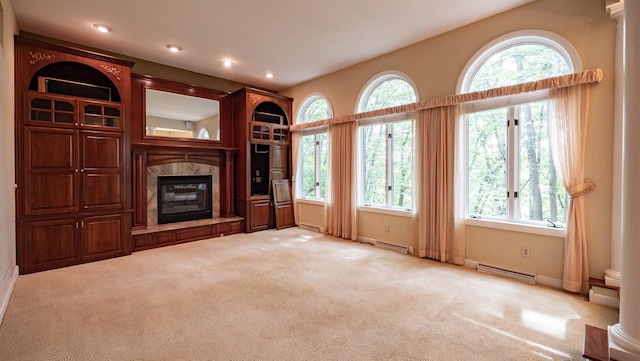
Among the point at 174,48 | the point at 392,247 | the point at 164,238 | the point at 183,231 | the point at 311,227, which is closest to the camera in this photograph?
the point at 174,48

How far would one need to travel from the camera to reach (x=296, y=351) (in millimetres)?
2064

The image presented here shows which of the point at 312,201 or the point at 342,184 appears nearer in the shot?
the point at 342,184

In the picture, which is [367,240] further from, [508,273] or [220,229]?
[220,229]

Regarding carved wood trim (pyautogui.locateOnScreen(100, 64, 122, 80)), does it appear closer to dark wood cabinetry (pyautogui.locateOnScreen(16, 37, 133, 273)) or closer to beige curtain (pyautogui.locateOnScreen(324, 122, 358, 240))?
dark wood cabinetry (pyautogui.locateOnScreen(16, 37, 133, 273))

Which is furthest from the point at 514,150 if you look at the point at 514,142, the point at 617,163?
the point at 617,163

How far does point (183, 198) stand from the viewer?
17.9 ft

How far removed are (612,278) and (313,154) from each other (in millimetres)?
4796

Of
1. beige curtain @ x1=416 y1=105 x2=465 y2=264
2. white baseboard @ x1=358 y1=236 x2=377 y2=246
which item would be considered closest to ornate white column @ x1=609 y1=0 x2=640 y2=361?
beige curtain @ x1=416 y1=105 x2=465 y2=264

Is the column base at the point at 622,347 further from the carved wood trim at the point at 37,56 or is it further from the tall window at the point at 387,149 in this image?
the carved wood trim at the point at 37,56

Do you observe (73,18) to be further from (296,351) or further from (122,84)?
(296,351)

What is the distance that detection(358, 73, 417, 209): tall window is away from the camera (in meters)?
4.64

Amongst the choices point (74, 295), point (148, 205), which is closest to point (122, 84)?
point (148, 205)

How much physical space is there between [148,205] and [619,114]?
20.6 feet

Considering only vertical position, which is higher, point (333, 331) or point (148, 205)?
point (148, 205)
